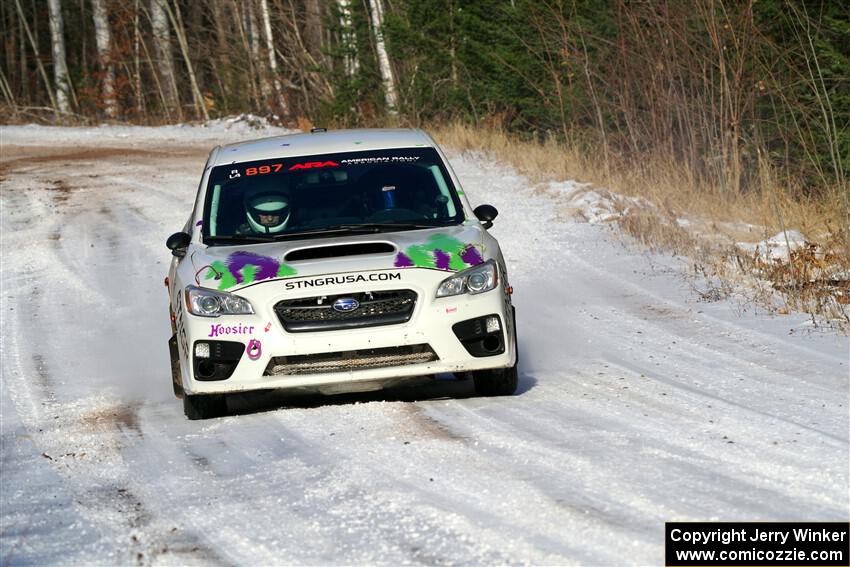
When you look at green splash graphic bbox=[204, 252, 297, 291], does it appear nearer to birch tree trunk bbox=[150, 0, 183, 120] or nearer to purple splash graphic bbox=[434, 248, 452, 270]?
purple splash graphic bbox=[434, 248, 452, 270]

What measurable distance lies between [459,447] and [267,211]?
8.89ft

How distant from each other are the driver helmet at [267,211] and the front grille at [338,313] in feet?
3.39

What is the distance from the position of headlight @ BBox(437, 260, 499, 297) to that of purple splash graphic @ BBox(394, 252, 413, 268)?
0.21 m

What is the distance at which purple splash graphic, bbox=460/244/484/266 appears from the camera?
7.88 meters

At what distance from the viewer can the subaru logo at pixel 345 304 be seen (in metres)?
7.66

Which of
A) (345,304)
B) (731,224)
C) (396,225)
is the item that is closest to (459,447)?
(345,304)

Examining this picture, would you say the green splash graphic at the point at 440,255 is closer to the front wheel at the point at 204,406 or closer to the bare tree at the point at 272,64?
the front wheel at the point at 204,406

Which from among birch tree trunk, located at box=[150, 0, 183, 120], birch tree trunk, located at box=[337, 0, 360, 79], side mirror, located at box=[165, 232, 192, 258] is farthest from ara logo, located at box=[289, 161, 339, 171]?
birch tree trunk, located at box=[150, 0, 183, 120]

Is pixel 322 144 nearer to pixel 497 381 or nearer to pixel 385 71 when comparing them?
pixel 497 381

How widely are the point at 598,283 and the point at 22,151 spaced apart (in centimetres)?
1733

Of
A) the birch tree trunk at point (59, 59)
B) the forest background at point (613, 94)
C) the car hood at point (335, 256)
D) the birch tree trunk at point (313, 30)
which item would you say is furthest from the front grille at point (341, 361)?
the birch tree trunk at point (59, 59)

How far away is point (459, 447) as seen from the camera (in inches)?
→ 258

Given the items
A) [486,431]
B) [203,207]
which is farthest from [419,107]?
[486,431]

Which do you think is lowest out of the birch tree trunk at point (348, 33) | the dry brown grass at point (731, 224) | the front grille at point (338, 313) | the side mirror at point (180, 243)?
the dry brown grass at point (731, 224)
